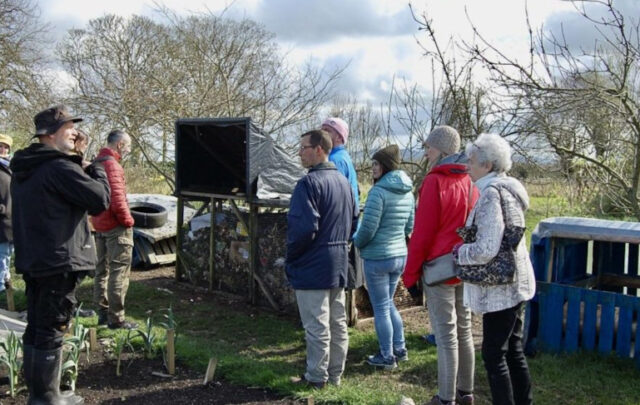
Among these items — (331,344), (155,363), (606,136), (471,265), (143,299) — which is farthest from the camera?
(143,299)

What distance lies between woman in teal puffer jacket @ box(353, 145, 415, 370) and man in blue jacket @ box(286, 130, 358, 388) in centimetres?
48

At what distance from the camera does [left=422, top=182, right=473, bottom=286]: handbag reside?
3.81m

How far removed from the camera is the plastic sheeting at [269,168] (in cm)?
706

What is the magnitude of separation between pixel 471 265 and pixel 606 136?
3.17m

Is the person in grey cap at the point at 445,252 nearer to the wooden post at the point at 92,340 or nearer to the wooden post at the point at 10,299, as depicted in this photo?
the wooden post at the point at 92,340

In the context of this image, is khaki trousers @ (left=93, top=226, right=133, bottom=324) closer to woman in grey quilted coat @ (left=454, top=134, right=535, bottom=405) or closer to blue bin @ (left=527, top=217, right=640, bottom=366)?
woman in grey quilted coat @ (left=454, top=134, right=535, bottom=405)

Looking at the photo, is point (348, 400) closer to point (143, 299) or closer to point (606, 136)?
point (606, 136)

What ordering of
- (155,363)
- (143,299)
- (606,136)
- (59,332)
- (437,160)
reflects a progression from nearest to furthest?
(59,332), (437,160), (155,363), (606,136), (143,299)

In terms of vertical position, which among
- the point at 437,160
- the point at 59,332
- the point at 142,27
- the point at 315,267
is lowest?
the point at 59,332

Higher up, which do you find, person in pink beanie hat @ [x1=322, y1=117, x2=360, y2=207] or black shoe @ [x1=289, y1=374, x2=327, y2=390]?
person in pink beanie hat @ [x1=322, y1=117, x2=360, y2=207]

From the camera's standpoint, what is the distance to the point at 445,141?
405cm

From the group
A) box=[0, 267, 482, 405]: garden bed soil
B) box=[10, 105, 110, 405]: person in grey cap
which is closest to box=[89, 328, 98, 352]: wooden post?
box=[0, 267, 482, 405]: garden bed soil

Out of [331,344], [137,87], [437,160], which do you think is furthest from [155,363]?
[137,87]

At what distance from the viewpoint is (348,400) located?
4020 millimetres
